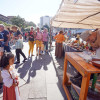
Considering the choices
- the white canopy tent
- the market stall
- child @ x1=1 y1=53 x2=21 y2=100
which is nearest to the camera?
the market stall

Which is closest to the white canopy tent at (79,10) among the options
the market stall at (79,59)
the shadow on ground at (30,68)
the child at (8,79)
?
the market stall at (79,59)

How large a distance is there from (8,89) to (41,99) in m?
0.92

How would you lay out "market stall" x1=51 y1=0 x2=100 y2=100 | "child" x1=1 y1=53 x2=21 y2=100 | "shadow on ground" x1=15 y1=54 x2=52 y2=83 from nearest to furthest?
"market stall" x1=51 y1=0 x2=100 y2=100
"child" x1=1 y1=53 x2=21 y2=100
"shadow on ground" x1=15 y1=54 x2=52 y2=83

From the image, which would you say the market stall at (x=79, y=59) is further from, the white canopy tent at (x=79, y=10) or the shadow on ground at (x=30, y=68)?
the shadow on ground at (x=30, y=68)

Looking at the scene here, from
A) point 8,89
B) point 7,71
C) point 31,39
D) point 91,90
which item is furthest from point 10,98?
point 31,39

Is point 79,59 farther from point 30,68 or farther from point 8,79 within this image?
point 30,68

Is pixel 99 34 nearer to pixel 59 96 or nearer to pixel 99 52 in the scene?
pixel 99 52

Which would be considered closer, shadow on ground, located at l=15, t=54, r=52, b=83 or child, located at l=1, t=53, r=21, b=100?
child, located at l=1, t=53, r=21, b=100

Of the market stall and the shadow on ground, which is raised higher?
the market stall

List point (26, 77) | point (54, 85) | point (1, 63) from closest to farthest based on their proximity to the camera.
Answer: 1. point (1, 63)
2. point (54, 85)
3. point (26, 77)

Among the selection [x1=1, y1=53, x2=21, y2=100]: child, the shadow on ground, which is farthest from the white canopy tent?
the shadow on ground

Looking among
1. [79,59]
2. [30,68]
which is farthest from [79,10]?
[30,68]

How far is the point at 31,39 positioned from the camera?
4777mm

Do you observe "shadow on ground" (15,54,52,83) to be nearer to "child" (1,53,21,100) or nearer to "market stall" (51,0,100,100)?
"child" (1,53,21,100)
